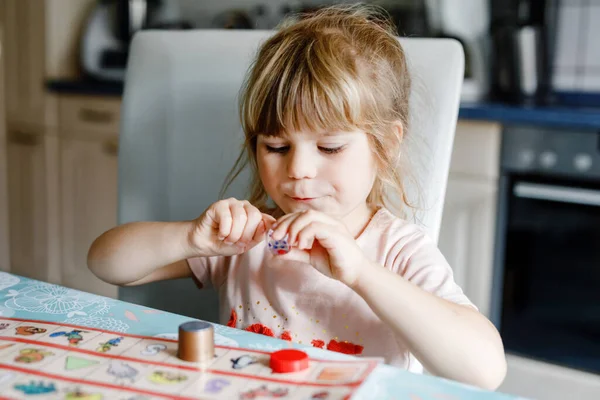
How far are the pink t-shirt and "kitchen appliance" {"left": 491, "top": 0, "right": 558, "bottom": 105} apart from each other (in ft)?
3.80

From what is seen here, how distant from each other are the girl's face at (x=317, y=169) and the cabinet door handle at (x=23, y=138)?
6.71 feet

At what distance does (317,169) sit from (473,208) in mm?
1039

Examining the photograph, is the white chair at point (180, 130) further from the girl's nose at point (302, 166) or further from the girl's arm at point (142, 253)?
the girl's nose at point (302, 166)

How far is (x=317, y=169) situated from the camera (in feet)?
2.76

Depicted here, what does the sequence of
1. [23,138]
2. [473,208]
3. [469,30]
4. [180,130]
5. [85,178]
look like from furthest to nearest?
[23,138]
[85,178]
[469,30]
[473,208]
[180,130]

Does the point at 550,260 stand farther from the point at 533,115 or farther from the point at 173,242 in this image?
the point at 173,242

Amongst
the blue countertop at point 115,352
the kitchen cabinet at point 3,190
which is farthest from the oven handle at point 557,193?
the kitchen cabinet at point 3,190

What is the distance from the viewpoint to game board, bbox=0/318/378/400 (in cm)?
52

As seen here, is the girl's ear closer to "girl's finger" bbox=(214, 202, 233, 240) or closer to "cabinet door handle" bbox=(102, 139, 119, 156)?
"girl's finger" bbox=(214, 202, 233, 240)

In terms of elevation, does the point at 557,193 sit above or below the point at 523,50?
below

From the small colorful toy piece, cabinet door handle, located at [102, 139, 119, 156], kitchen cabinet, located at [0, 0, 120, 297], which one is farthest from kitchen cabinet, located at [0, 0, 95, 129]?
the small colorful toy piece

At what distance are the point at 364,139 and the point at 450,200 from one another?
99cm

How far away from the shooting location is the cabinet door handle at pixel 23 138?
2.70 meters

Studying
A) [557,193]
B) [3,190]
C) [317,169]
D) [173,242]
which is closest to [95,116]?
[3,190]
